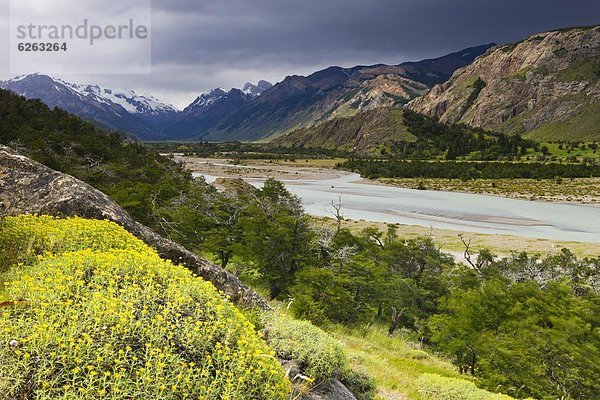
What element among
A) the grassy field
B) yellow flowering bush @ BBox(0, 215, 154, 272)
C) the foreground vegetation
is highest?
yellow flowering bush @ BBox(0, 215, 154, 272)

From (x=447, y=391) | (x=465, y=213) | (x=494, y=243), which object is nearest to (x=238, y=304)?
(x=447, y=391)

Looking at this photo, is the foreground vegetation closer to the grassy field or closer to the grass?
the grass

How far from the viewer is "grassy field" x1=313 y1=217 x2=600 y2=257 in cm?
4122

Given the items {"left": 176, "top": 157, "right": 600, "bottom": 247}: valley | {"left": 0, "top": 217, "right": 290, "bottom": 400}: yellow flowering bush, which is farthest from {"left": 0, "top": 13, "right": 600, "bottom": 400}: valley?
{"left": 176, "top": 157, "right": 600, "bottom": 247}: valley

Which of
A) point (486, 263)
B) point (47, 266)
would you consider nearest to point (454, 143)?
point (486, 263)

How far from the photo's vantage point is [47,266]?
5.15 meters

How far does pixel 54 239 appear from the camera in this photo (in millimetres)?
6289

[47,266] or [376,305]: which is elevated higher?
[47,266]

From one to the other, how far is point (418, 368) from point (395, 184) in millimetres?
104375

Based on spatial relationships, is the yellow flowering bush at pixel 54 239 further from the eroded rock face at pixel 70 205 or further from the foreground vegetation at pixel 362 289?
the eroded rock face at pixel 70 205

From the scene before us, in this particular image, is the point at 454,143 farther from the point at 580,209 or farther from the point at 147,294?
the point at 147,294

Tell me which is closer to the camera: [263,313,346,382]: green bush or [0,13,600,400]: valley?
[0,13,600,400]: valley

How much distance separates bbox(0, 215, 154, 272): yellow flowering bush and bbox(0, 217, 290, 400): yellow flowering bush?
1.07 meters

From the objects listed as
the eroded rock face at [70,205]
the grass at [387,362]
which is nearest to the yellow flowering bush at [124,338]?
the eroded rock face at [70,205]
